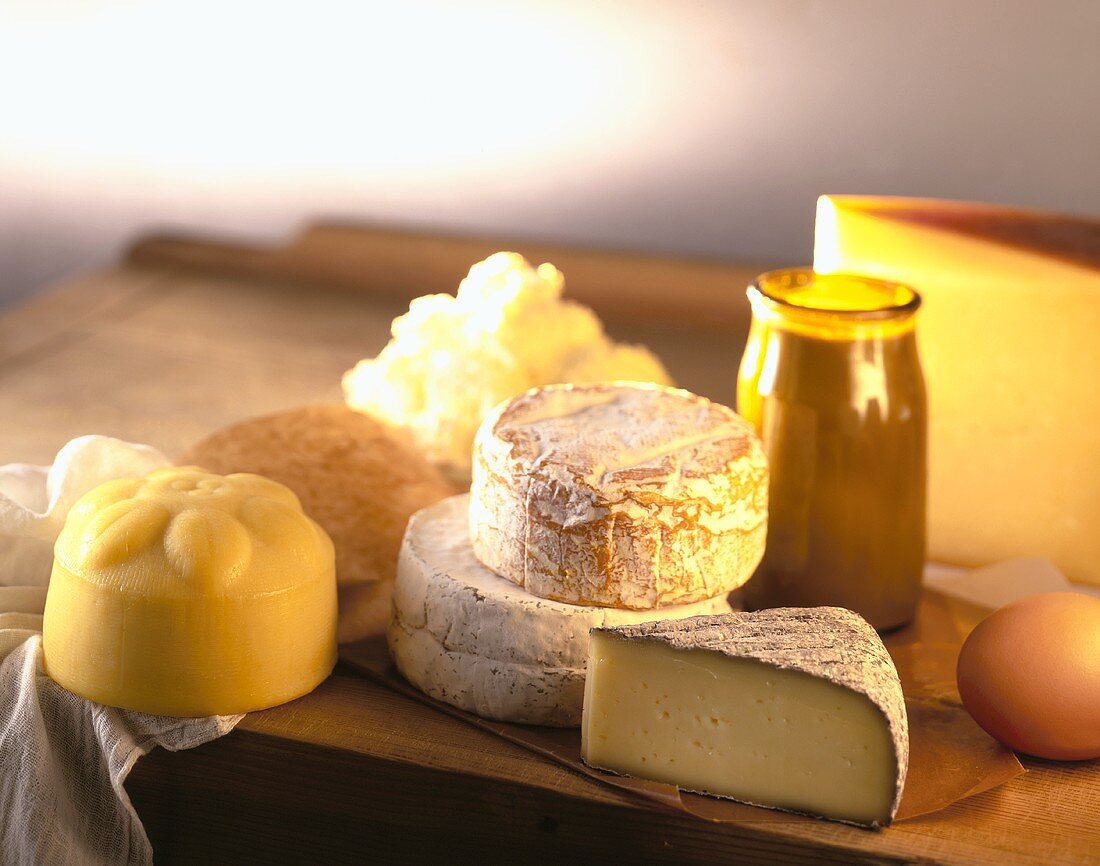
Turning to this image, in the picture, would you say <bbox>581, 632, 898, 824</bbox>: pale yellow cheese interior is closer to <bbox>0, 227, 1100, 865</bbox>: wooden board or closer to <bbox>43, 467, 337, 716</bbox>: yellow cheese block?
<bbox>0, 227, 1100, 865</bbox>: wooden board

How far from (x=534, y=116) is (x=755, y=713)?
6.13 ft

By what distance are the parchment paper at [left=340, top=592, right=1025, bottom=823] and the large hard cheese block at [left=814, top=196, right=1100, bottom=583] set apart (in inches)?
8.2

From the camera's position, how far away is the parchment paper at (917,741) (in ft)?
3.08

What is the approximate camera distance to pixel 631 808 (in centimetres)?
93

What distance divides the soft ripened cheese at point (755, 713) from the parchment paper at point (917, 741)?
0.02 metres

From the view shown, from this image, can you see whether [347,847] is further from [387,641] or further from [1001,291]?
[1001,291]

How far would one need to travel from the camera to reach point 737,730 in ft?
3.08

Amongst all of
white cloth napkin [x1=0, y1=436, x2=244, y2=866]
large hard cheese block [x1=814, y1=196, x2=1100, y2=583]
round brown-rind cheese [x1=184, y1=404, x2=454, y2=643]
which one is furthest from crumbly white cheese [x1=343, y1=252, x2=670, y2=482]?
white cloth napkin [x1=0, y1=436, x2=244, y2=866]

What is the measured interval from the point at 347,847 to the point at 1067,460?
825 millimetres

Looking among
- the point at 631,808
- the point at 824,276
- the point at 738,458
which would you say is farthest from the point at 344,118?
the point at 631,808

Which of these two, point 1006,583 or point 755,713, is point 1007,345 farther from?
point 755,713

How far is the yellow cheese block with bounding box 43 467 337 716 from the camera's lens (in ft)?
3.24

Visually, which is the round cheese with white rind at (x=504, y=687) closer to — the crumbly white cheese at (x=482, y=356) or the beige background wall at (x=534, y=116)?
the crumbly white cheese at (x=482, y=356)

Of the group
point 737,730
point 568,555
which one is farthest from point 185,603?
point 737,730
